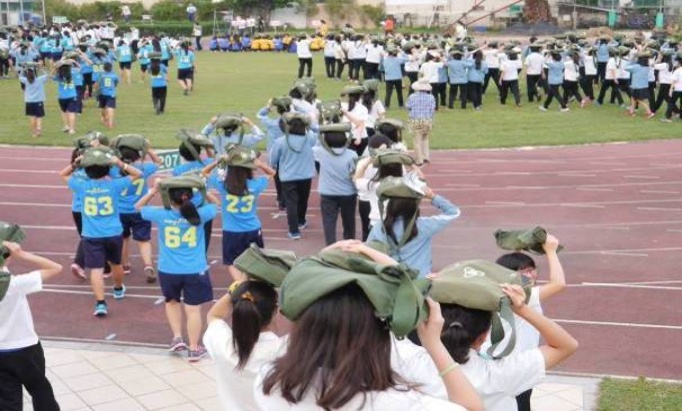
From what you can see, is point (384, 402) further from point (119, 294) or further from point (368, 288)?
point (119, 294)

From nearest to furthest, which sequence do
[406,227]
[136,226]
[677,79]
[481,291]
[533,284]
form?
[481,291]
[533,284]
[406,227]
[136,226]
[677,79]

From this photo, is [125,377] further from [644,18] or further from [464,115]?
[644,18]

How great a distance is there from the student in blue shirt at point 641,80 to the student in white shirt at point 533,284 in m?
17.0

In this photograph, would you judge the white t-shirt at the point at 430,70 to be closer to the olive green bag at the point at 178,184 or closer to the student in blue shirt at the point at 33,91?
the student in blue shirt at the point at 33,91

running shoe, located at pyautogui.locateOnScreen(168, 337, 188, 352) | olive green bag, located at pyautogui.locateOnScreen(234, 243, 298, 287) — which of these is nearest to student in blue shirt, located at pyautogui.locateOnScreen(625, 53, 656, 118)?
running shoe, located at pyautogui.locateOnScreen(168, 337, 188, 352)

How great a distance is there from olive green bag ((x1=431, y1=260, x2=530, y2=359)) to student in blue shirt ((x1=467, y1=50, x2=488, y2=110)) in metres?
19.1

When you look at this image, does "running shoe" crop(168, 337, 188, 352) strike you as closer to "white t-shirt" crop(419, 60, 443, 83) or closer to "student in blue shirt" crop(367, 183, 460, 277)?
"student in blue shirt" crop(367, 183, 460, 277)

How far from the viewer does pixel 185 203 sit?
7.41 m

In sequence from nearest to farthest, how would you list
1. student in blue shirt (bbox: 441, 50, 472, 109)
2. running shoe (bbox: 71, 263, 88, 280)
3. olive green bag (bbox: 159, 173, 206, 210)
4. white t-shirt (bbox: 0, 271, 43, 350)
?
white t-shirt (bbox: 0, 271, 43, 350)
olive green bag (bbox: 159, 173, 206, 210)
running shoe (bbox: 71, 263, 88, 280)
student in blue shirt (bbox: 441, 50, 472, 109)

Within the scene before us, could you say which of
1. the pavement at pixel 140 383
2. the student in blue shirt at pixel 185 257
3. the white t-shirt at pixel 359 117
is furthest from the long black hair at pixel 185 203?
the white t-shirt at pixel 359 117

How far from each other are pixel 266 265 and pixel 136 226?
608cm

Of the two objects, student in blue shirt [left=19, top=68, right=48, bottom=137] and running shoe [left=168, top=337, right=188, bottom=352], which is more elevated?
student in blue shirt [left=19, top=68, right=48, bottom=137]

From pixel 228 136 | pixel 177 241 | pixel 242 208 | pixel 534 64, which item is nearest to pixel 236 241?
pixel 242 208

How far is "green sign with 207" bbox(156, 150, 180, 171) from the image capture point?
385 inches
